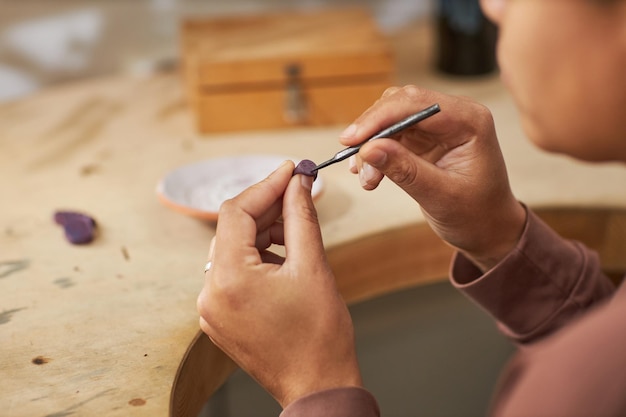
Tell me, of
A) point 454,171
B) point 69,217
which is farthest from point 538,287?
point 69,217

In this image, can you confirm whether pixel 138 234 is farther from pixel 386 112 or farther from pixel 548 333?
pixel 548 333

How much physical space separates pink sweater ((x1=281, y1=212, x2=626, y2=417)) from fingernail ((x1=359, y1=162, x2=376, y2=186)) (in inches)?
5.9

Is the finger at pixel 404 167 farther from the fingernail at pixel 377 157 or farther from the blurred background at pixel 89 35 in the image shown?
the blurred background at pixel 89 35

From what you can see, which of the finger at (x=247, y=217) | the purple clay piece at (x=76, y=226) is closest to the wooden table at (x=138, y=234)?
the purple clay piece at (x=76, y=226)

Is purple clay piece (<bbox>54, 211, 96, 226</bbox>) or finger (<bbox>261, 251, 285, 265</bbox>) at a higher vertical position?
finger (<bbox>261, 251, 285, 265</bbox>)

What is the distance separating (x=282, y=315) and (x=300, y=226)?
0.26 ft

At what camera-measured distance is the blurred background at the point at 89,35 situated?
1.42 meters

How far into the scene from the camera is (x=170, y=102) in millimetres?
1374

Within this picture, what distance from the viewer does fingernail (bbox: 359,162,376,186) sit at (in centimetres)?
77

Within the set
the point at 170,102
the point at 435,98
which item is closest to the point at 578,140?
the point at 435,98

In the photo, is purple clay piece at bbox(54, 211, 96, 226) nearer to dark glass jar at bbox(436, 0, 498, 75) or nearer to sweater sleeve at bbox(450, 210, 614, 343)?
sweater sleeve at bbox(450, 210, 614, 343)

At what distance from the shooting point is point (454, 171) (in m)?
0.79

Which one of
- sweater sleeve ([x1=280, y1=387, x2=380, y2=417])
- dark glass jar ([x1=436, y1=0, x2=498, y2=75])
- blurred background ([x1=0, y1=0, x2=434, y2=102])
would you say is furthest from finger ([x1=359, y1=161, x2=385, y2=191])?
blurred background ([x1=0, y1=0, x2=434, y2=102])

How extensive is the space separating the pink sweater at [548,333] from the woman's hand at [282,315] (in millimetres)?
22
